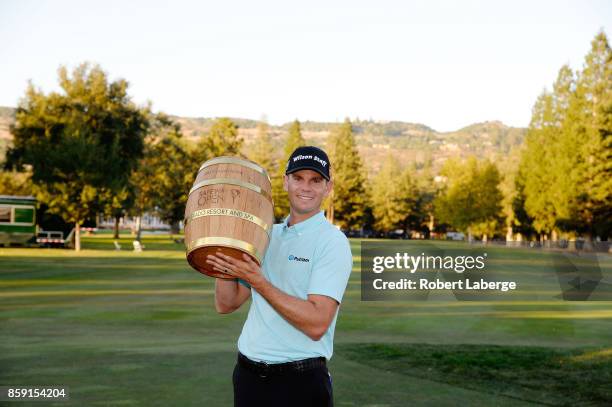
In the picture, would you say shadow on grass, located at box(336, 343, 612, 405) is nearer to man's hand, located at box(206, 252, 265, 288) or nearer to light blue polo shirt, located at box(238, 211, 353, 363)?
light blue polo shirt, located at box(238, 211, 353, 363)

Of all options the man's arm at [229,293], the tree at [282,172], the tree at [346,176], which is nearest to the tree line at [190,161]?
the tree at [282,172]

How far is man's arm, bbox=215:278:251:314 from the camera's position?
4516 mm

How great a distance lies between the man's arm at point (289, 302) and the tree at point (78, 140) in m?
59.1

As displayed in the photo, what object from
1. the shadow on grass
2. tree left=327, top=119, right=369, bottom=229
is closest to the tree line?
tree left=327, top=119, right=369, bottom=229

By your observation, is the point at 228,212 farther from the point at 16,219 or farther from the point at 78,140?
the point at 16,219

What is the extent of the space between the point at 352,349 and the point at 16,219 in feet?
179

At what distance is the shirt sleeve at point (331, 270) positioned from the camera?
4.08 metres

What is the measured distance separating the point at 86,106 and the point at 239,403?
224 feet

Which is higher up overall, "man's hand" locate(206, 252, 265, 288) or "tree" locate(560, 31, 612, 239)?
"tree" locate(560, 31, 612, 239)

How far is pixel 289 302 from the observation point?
396cm

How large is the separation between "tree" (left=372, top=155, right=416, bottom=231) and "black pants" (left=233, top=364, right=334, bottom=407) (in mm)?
151715

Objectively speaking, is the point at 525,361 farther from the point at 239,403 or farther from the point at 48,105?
the point at 48,105

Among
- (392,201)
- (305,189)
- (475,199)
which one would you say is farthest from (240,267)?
(392,201)

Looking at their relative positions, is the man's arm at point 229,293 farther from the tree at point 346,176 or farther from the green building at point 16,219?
the tree at point 346,176
